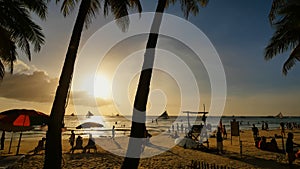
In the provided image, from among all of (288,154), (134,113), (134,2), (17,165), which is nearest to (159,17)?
(134,2)

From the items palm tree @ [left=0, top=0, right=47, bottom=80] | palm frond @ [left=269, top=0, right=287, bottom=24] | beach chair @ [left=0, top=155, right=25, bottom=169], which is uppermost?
palm frond @ [left=269, top=0, right=287, bottom=24]

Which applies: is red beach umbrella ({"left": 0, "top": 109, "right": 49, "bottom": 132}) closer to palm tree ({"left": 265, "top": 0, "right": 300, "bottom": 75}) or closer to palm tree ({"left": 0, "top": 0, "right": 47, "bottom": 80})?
palm tree ({"left": 0, "top": 0, "right": 47, "bottom": 80})

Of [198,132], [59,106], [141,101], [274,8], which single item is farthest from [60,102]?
[198,132]

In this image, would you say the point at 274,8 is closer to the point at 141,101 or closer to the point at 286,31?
the point at 286,31

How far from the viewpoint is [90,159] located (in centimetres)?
1524

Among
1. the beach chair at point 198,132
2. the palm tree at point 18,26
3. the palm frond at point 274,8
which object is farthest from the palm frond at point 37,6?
the beach chair at point 198,132

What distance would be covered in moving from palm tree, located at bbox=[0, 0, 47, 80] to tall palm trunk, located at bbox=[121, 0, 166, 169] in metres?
5.94

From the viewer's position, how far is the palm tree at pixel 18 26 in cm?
1076

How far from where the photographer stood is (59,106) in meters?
8.27

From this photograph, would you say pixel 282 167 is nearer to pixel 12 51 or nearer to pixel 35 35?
pixel 35 35

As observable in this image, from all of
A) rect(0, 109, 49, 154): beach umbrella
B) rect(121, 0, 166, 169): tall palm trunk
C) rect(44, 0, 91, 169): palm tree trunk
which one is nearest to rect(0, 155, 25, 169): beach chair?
rect(0, 109, 49, 154): beach umbrella

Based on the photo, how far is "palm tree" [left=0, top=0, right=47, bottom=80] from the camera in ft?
35.3

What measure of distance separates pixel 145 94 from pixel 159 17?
291 centimetres

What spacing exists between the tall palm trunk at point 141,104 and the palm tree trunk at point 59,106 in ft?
7.51
